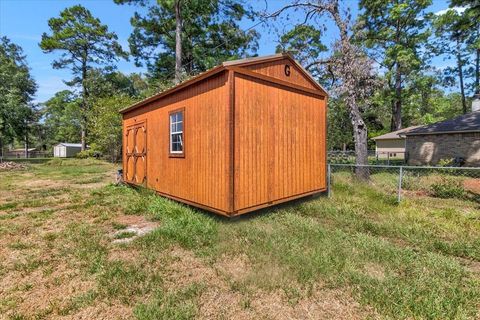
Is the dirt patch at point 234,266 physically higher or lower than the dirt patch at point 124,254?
lower

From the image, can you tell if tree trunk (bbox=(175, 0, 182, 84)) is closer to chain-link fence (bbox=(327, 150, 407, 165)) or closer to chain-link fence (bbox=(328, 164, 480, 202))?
chain-link fence (bbox=(327, 150, 407, 165))

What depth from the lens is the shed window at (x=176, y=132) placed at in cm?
605

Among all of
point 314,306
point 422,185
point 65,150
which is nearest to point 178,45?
point 422,185

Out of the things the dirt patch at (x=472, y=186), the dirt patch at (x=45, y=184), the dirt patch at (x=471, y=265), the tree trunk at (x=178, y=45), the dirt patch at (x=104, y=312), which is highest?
the tree trunk at (x=178, y=45)

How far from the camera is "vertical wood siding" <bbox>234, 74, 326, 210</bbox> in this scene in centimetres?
479

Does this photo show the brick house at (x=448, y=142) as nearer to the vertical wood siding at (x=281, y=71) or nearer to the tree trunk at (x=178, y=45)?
the vertical wood siding at (x=281, y=71)

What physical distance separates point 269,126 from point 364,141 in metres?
5.34

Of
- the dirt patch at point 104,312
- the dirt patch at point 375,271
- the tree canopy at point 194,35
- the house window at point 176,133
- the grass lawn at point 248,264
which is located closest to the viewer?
the dirt patch at point 104,312

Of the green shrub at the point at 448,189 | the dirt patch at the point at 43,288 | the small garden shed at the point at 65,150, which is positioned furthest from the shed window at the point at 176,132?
the small garden shed at the point at 65,150

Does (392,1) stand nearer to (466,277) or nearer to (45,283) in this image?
(466,277)

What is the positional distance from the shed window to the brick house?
50.2 feet

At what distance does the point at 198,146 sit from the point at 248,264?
2.82m

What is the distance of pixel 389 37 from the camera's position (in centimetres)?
2033

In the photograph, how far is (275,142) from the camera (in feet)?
17.9
